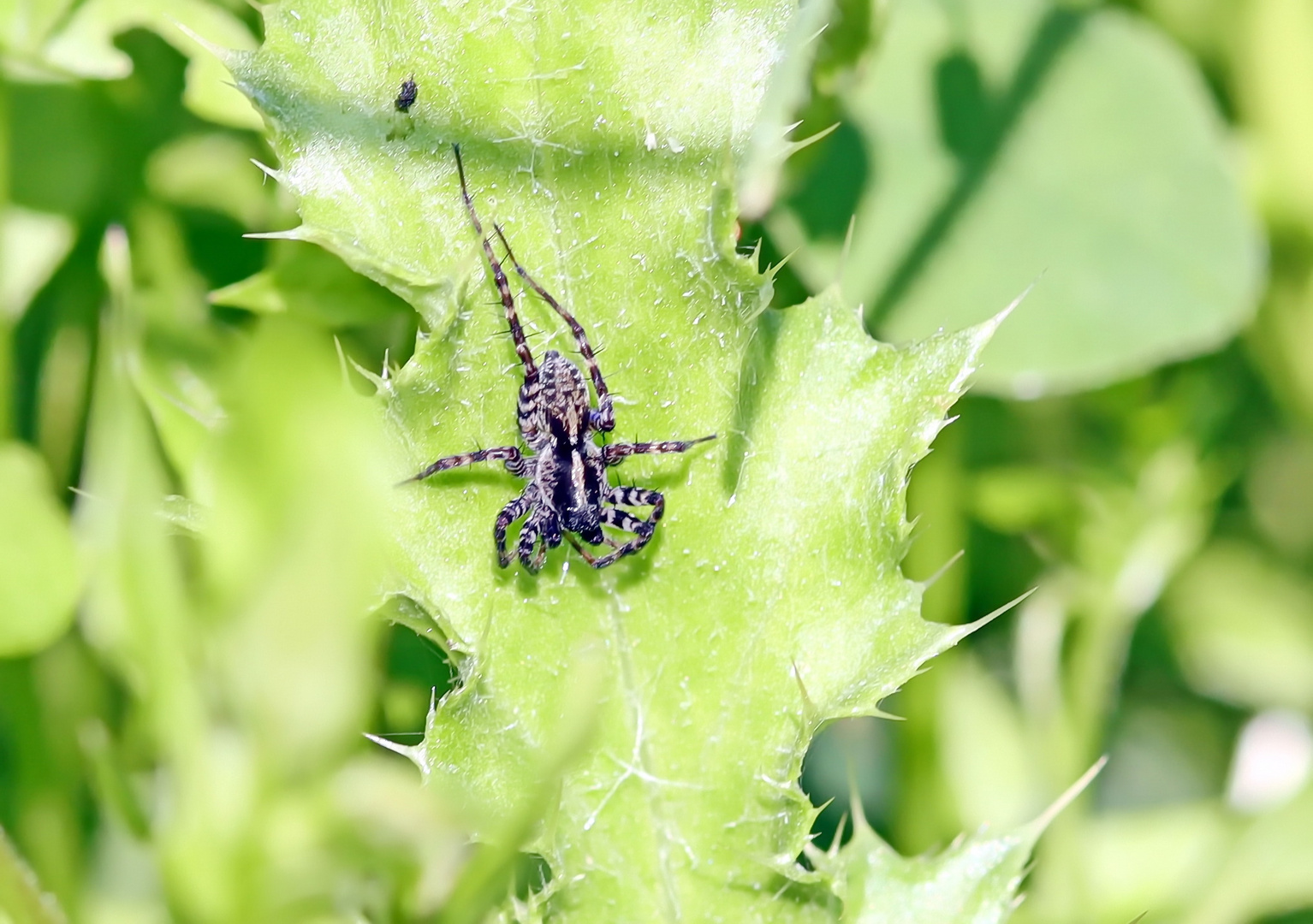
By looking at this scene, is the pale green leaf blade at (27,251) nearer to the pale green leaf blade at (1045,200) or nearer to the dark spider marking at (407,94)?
the dark spider marking at (407,94)

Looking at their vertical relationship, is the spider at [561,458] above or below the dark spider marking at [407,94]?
below

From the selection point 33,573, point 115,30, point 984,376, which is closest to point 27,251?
point 115,30

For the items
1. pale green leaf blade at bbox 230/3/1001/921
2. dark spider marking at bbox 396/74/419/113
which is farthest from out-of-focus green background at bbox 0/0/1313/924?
dark spider marking at bbox 396/74/419/113

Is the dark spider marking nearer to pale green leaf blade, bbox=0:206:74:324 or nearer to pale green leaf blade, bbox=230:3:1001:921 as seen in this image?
pale green leaf blade, bbox=230:3:1001:921

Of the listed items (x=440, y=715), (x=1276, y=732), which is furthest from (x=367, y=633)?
(x=1276, y=732)

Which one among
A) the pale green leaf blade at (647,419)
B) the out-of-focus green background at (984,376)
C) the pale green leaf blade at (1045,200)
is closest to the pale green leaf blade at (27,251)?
the out-of-focus green background at (984,376)

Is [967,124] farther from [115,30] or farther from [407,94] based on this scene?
[115,30]
